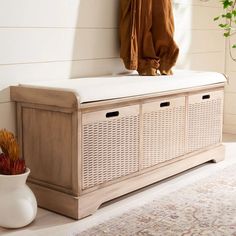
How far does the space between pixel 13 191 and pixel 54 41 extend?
3.01 ft

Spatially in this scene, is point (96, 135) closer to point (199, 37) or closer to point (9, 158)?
point (9, 158)

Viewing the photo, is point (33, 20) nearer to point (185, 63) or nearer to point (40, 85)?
point (40, 85)

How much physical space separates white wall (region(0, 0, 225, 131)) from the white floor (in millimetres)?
556

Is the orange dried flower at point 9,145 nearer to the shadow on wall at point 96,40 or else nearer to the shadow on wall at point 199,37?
the shadow on wall at point 96,40

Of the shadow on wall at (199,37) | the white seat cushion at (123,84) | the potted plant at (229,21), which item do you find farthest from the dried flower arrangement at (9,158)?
the potted plant at (229,21)

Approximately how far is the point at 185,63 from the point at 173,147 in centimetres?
107

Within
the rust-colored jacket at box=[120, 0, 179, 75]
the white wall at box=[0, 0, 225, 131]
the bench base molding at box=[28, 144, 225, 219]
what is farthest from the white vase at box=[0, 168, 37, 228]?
the rust-colored jacket at box=[120, 0, 179, 75]

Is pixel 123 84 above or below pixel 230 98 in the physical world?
above

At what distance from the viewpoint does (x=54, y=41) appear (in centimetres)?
271

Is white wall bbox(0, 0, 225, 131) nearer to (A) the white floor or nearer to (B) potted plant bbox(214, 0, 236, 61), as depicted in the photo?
(A) the white floor

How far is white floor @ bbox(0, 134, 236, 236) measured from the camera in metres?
2.20

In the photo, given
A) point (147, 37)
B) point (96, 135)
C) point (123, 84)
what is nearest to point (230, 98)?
point (147, 37)

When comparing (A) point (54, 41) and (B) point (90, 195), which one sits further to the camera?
(A) point (54, 41)

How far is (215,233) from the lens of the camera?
215cm
